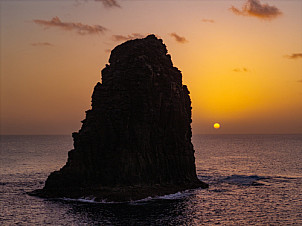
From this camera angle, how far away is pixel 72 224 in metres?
60.9

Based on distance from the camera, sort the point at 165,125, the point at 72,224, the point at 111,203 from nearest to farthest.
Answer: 1. the point at 72,224
2. the point at 111,203
3. the point at 165,125

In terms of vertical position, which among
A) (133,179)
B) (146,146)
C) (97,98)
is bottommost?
(133,179)

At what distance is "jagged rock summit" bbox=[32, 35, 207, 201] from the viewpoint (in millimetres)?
81375

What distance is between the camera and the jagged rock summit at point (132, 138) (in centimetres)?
8138

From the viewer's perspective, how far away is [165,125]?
91.8 meters

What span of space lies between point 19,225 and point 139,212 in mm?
19843

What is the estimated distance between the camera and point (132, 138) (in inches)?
3344

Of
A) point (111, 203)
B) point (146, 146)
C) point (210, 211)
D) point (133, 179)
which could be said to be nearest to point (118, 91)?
point (146, 146)

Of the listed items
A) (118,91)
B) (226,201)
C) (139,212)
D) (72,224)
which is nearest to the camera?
(72,224)

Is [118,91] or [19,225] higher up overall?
[118,91]

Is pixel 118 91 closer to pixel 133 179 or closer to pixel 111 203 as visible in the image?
pixel 133 179

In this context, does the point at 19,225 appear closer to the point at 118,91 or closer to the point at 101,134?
the point at 101,134

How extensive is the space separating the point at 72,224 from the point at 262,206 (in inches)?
1455

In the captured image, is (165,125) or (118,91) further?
(165,125)
